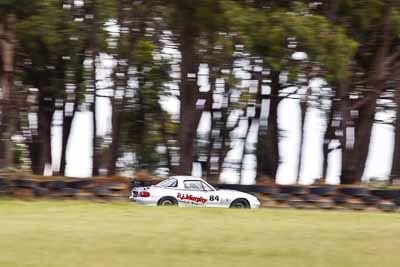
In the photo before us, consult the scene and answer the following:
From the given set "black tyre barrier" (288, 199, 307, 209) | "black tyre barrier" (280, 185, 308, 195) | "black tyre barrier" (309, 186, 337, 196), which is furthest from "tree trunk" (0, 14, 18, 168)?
"black tyre barrier" (309, 186, 337, 196)

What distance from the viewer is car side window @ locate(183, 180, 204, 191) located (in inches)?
925

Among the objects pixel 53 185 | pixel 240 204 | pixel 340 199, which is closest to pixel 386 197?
pixel 340 199

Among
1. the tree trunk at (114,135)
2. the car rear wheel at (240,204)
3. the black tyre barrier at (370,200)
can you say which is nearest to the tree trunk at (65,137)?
the tree trunk at (114,135)

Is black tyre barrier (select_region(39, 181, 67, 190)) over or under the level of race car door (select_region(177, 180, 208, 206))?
over

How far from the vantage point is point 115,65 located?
3180 cm

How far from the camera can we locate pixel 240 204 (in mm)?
23062

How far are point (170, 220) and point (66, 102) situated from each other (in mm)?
20080

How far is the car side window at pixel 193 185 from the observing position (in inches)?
925

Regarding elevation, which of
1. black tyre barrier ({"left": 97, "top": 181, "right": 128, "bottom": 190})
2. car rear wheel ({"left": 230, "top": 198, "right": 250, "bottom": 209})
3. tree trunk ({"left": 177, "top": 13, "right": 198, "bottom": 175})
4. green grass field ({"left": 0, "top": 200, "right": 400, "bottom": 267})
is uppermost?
tree trunk ({"left": 177, "top": 13, "right": 198, "bottom": 175})

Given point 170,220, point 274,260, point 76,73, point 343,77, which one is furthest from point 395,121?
point 274,260

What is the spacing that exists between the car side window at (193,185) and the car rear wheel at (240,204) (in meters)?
1.14

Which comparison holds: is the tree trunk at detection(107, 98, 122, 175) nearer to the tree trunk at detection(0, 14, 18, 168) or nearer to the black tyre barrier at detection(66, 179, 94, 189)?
the tree trunk at detection(0, 14, 18, 168)

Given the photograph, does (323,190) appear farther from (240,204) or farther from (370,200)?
(240,204)

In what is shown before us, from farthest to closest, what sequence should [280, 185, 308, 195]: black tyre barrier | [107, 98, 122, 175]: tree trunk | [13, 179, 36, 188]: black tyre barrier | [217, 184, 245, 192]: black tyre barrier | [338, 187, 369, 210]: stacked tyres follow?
[107, 98, 122, 175]: tree trunk < [217, 184, 245, 192]: black tyre barrier < [280, 185, 308, 195]: black tyre barrier < [338, 187, 369, 210]: stacked tyres < [13, 179, 36, 188]: black tyre barrier
